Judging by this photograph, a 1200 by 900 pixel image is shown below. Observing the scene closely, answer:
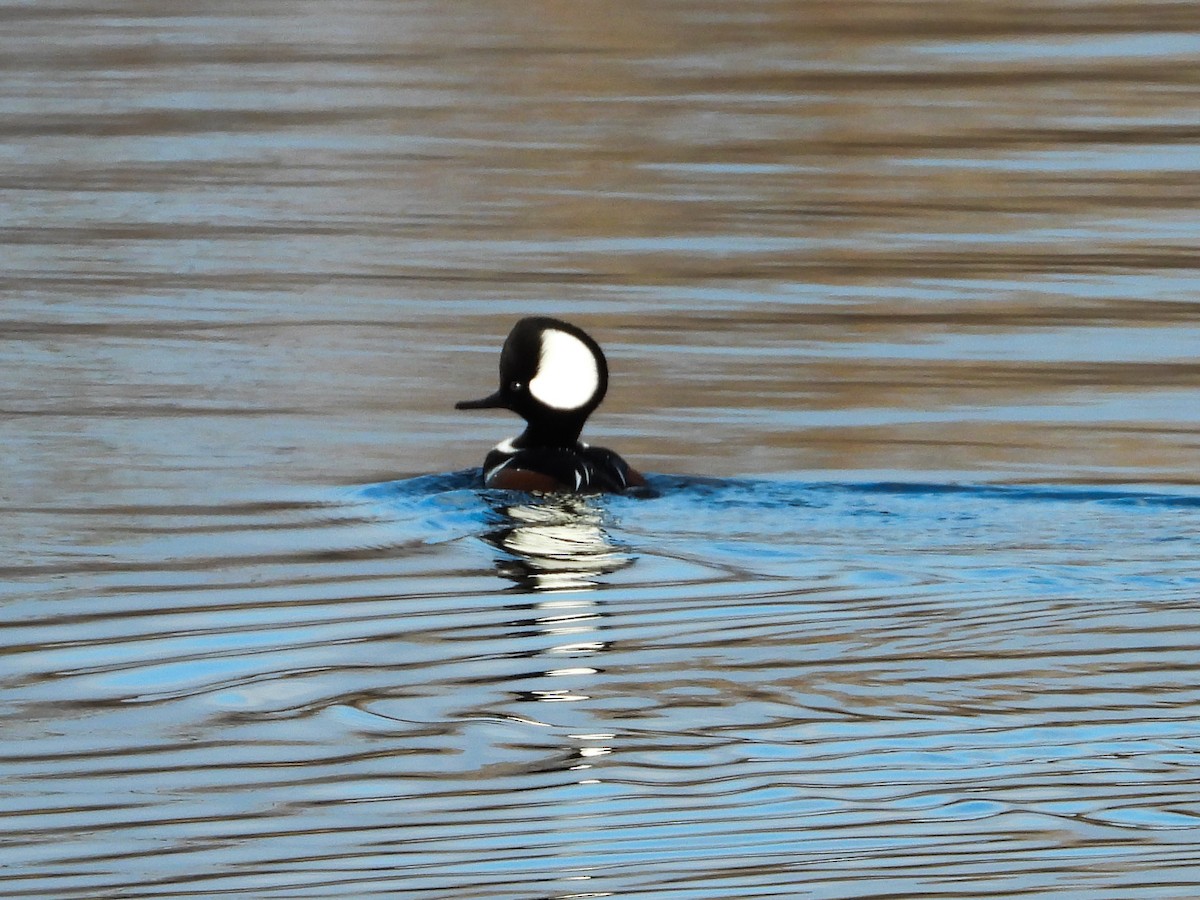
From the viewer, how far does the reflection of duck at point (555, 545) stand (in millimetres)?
7809

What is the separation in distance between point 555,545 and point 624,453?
78.6 inches

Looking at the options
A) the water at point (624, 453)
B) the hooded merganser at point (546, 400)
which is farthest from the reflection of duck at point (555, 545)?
the hooded merganser at point (546, 400)

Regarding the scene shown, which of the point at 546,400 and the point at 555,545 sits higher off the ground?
the point at 546,400

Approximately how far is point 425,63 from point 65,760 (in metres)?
14.8

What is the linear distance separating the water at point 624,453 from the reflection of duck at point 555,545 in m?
0.03

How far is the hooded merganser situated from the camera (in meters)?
9.21

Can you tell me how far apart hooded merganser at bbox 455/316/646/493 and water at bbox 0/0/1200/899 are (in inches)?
6.8

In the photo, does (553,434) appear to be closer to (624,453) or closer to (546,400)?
→ (546,400)

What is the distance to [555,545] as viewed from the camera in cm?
838

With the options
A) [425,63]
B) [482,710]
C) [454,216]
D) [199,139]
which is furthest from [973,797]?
[425,63]

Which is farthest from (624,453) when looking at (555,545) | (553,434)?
(555,545)

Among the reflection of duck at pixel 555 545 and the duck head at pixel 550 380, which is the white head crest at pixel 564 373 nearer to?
the duck head at pixel 550 380

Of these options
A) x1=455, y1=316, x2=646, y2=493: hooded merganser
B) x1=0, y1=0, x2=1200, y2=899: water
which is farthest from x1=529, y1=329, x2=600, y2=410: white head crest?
x1=0, y1=0, x2=1200, y2=899: water

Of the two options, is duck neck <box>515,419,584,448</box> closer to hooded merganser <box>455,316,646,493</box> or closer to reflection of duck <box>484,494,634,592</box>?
hooded merganser <box>455,316,646,493</box>
